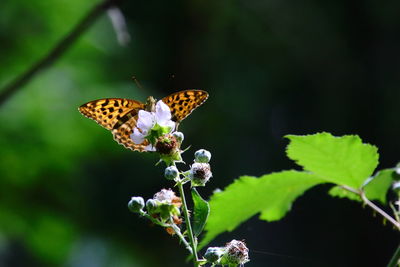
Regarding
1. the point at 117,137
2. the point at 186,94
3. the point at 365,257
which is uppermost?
the point at 365,257

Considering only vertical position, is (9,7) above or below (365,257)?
below

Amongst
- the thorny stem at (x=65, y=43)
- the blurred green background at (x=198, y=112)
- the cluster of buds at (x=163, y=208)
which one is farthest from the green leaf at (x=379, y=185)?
the blurred green background at (x=198, y=112)

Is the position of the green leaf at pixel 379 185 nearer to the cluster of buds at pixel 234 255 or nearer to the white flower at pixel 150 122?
the cluster of buds at pixel 234 255

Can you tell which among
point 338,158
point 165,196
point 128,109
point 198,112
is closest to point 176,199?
point 165,196

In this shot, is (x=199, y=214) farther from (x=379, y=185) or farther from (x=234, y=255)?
(x=379, y=185)

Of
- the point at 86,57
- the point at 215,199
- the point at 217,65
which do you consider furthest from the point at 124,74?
the point at 215,199

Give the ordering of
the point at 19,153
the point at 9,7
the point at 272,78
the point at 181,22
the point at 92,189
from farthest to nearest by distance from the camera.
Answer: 1. the point at 181,22
2. the point at 272,78
3. the point at 92,189
4. the point at 9,7
5. the point at 19,153

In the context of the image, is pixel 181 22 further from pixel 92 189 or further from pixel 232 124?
pixel 92 189
